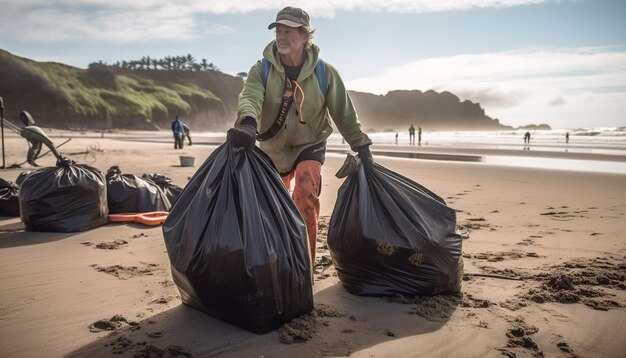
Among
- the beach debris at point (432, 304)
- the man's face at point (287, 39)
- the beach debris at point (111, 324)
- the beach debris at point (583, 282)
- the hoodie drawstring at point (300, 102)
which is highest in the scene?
the man's face at point (287, 39)

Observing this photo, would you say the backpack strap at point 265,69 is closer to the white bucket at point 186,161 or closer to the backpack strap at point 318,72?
the backpack strap at point 318,72

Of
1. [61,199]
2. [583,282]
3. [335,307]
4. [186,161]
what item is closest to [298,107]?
[335,307]

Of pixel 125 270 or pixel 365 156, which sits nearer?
pixel 365 156

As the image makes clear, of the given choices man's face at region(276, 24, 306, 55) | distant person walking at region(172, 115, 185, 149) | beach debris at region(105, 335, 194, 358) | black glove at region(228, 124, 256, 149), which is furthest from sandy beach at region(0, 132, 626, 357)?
distant person walking at region(172, 115, 185, 149)

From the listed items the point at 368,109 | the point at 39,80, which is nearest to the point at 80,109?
the point at 39,80

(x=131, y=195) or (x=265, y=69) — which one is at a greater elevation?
(x=265, y=69)

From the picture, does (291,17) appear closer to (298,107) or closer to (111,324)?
(298,107)

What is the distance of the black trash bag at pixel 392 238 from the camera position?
8.16 feet

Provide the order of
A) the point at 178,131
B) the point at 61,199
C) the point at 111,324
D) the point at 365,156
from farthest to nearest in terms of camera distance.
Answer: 1. the point at 178,131
2. the point at 61,199
3. the point at 365,156
4. the point at 111,324

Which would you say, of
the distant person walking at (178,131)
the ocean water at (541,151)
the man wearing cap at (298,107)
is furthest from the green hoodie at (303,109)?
the distant person walking at (178,131)

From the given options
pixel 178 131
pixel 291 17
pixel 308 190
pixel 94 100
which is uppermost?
pixel 94 100

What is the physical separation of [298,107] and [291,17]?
0.54 m

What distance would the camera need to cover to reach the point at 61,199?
416 centimetres

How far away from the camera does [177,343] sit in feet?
6.52
